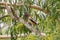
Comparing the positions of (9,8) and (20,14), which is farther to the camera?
(9,8)

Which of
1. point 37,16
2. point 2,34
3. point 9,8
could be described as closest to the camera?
point 9,8

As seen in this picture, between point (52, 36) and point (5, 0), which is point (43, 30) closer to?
point (52, 36)

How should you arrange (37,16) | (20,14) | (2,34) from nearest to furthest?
1. (20,14)
2. (37,16)
3. (2,34)

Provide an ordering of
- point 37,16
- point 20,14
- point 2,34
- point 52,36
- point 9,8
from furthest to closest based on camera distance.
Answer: point 2,34 → point 37,16 → point 9,8 → point 20,14 → point 52,36

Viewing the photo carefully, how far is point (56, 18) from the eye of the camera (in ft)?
6.24

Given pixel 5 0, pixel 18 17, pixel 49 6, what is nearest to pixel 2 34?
pixel 5 0

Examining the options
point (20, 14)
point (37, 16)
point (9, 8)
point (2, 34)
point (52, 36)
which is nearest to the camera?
point (52, 36)

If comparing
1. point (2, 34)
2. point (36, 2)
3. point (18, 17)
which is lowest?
point (2, 34)

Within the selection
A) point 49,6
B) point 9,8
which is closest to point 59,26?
point 49,6

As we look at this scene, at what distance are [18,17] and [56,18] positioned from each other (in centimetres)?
40

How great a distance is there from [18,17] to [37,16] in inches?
11.9

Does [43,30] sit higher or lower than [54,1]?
lower

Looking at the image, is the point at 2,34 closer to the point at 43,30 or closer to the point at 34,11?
the point at 34,11

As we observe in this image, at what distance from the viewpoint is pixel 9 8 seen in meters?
2.17
